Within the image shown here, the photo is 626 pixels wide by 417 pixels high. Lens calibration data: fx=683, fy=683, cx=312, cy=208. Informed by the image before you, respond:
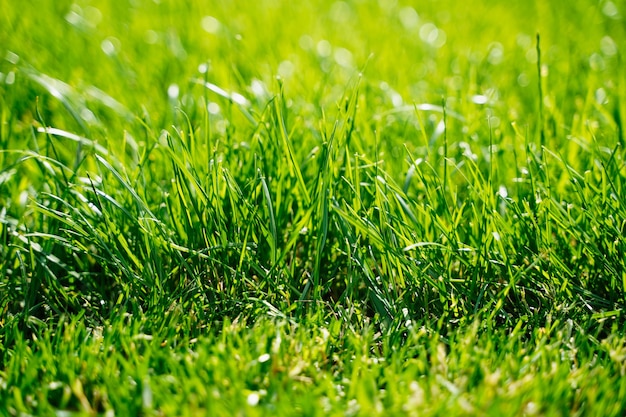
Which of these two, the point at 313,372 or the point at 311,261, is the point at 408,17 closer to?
the point at 311,261

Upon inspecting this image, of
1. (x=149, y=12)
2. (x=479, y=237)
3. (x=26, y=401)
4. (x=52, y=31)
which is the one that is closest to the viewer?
(x=26, y=401)

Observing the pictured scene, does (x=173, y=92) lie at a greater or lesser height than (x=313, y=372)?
greater

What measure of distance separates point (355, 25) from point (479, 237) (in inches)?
87.6

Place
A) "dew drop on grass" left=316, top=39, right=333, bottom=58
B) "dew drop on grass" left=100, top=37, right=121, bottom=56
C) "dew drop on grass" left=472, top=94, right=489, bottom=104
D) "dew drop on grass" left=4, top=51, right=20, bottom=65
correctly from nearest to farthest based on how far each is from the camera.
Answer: "dew drop on grass" left=472, top=94, right=489, bottom=104 → "dew drop on grass" left=4, top=51, right=20, bottom=65 → "dew drop on grass" left=100, top=37, right=121, bottom=56 → "dew drop on grass" left=316, top=39, right=333, bottom=58

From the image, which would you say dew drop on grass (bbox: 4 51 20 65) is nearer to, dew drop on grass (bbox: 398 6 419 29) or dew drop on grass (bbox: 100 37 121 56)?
dew drop on grass (bbox: 100 37 121 56)

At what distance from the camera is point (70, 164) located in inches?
85.4

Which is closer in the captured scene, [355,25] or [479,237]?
[479,237]

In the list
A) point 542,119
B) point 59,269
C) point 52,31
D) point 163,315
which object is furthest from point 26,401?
point 52,31

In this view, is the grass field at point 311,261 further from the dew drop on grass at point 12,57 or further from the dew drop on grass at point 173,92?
the dew drop on grass at point 12,57

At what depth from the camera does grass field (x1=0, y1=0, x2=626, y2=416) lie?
4.35 ft

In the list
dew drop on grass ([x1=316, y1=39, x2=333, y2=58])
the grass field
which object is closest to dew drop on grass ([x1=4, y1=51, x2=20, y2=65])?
the grass field

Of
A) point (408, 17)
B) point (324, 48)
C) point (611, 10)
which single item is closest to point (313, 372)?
point (324, 48)

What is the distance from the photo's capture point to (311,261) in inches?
69.7

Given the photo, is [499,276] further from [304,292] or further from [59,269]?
[59,269]
